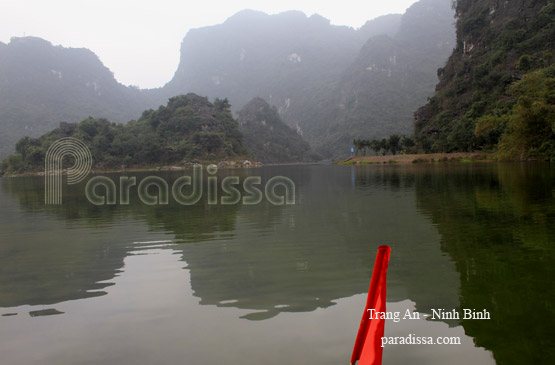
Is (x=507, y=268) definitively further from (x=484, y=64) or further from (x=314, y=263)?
(x=484, y=64)

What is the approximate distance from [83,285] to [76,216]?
508 inches

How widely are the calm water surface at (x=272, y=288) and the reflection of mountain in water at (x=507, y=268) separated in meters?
0.03

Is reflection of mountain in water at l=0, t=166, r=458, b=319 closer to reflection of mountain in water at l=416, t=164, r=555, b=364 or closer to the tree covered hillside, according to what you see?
reflection of mountain in water at l=416, t=164, r=555, b=364

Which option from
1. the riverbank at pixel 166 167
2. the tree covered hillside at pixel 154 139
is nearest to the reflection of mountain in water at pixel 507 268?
the riverbank at pixel 166 167

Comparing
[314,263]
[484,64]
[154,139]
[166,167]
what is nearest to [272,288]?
[314,263]

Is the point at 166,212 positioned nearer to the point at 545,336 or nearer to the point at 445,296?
the point at 445,296

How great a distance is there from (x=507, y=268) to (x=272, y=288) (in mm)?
4813

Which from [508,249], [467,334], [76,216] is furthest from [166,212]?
[467,334]

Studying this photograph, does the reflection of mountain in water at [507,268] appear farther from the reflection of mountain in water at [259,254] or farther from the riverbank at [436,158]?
the riverbank at [436,158]

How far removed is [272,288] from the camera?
743cm

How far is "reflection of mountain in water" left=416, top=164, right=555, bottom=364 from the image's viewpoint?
486cm

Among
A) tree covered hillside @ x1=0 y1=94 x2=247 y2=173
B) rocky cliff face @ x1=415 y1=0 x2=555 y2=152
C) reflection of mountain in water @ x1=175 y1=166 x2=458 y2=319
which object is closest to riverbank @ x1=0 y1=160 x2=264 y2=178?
tree covered hillside @ x1=0 y1=94 x2=247 y2=173

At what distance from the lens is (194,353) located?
16.0 ft

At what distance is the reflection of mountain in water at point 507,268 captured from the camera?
4.86 meters
